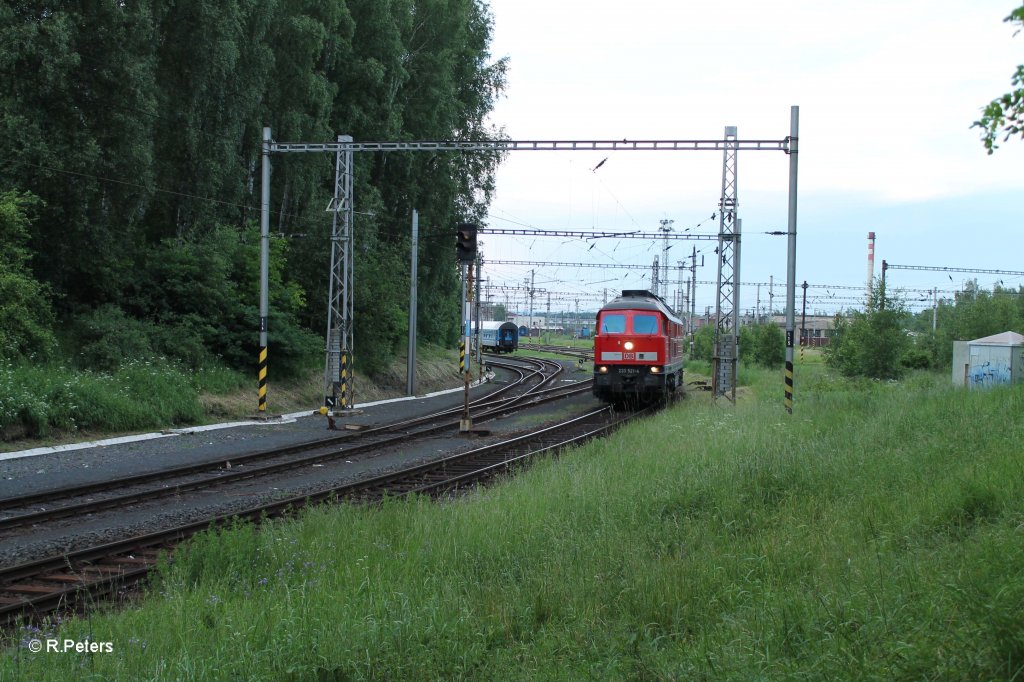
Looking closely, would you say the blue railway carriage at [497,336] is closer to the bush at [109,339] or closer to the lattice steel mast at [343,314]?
the lattice steel mast at [343,314]

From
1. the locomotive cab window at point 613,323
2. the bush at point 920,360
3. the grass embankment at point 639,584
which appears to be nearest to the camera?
the grass embankment at point 639,584

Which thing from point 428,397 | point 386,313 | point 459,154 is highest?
point 459,154

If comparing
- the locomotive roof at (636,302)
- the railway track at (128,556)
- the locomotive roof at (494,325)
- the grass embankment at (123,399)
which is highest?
the locomotive roof at (636,302)

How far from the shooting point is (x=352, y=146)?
23.2 metres

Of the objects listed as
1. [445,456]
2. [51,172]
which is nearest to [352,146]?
[51,172]

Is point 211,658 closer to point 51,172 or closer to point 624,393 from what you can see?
point 51,172

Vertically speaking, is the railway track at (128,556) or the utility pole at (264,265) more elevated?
the utility pole at (264,265)

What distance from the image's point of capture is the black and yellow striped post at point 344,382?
25.2 m

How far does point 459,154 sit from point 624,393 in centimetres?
2178

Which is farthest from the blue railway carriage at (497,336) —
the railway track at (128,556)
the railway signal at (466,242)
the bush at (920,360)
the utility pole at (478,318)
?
the railway track at (128,556)

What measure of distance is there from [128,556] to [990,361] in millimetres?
20807

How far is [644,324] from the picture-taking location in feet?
85.5

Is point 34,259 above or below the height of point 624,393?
above

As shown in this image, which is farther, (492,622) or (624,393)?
(624,393)
